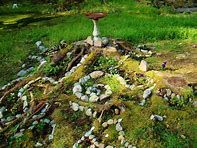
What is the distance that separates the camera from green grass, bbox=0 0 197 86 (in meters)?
16.8

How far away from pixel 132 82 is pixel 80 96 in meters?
1.51

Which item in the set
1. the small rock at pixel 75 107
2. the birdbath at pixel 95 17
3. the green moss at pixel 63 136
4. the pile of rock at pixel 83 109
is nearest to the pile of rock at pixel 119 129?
the pile of rock at pixel 83 109

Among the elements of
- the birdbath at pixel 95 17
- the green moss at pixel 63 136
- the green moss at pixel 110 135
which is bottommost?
the green moss at pixel 63 136

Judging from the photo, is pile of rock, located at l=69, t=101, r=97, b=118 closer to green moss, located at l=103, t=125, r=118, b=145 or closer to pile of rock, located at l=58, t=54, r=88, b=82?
green moss, located at l=103, t=125, r=118, b=145

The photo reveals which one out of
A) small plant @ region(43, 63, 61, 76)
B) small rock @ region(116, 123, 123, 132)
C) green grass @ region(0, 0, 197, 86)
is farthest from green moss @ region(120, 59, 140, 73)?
green grass @ region(0, 0, 197, 86)

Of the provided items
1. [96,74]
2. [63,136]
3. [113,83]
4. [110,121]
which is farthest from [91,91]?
[63,136]

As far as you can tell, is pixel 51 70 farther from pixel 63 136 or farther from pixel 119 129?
pixel 119 129

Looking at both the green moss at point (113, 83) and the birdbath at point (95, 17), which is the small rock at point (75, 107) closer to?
the green moss at point (113, 83)

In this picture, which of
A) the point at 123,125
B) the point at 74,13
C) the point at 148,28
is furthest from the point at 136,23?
the point at 123,125

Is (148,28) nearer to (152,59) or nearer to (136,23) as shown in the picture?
(136,23)

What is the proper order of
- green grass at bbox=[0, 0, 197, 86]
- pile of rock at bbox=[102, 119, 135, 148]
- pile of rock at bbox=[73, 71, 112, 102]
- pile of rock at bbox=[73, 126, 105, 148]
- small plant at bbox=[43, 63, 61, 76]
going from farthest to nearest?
1. green grass at bbox=[0, 0, 197, 86]
2. small plant at bbox=[43, 63, 61, 76]
3. pile of rock at bbox=[73, 71, 112, 102]
4. pile of rock at bbox=[73, 126, 105, 148]
5. pile of rock at bbox=[102, 119, 135, 148]

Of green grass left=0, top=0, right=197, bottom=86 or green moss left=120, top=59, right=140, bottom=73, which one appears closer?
green moss left=120, top=59, right=140, bottom=73

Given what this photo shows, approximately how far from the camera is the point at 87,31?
1828cm

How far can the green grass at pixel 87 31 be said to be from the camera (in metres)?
16.8
